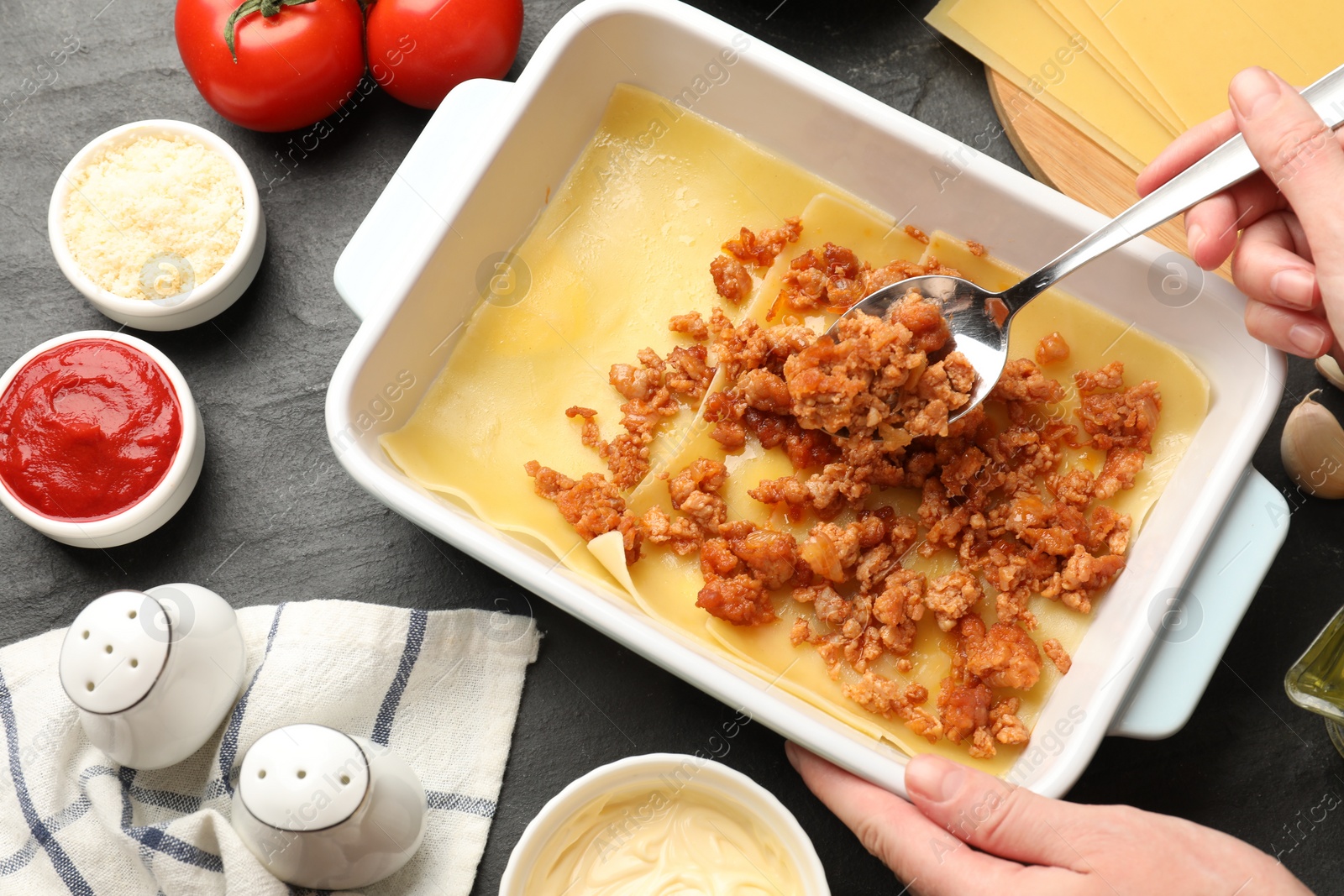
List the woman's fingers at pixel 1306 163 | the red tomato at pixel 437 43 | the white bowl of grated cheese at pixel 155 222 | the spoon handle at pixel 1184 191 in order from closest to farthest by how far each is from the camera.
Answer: the woman's fingers at pixel 1306 163
the spoon handle at pixel 1184 191
the white bowl of grated cheese at pixel 155 222
the red tomato at pixel 437 43

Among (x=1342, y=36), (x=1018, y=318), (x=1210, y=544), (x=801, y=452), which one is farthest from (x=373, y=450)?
(x=1342, y=36)

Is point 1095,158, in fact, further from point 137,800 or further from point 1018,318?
point 137,800

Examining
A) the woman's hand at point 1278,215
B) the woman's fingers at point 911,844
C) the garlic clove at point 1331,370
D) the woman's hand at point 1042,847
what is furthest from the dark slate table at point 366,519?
the woman's hand at point 1278,215

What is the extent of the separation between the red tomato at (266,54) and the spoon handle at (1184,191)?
7.14 feet

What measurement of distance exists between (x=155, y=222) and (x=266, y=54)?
59 centimetres

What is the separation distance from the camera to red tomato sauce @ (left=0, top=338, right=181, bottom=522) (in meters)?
2.62

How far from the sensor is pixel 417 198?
255 cm

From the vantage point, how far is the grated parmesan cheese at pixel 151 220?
277 cm

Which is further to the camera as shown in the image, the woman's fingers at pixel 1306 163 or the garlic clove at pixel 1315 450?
the garlic clove at pixel 1315 450

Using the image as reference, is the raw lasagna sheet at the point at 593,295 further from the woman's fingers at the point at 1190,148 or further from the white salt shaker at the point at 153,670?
the woman's fingers at the point at 1190,148

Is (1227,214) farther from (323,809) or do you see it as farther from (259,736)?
(259,736)

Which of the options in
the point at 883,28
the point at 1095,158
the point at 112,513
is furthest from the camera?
the point at 883,28

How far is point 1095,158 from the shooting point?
2.90 m

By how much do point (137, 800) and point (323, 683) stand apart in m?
0.60
